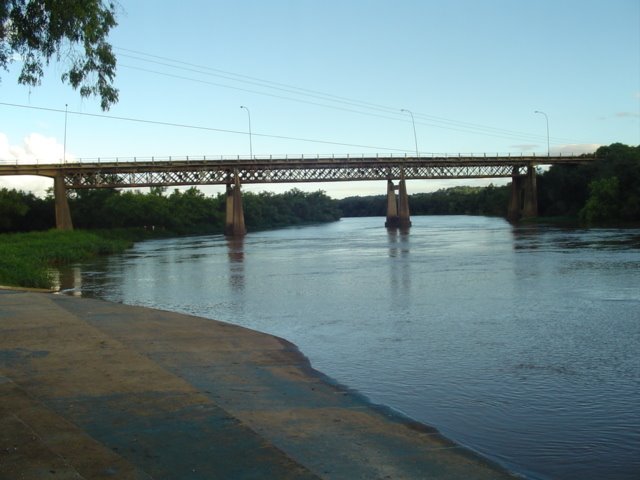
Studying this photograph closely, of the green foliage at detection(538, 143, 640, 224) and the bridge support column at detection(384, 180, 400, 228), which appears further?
the bridge support column at detection(384, 180, 400, 228)

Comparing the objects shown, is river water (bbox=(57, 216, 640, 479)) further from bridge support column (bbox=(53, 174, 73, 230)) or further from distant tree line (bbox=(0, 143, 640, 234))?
bridge support column (bbox=(53, 174, 73, 230))

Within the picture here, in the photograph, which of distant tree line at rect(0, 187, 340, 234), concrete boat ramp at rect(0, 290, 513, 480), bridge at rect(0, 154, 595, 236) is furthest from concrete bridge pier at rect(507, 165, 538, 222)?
concrete boat ramp at rect(0, 290, 513, 480)

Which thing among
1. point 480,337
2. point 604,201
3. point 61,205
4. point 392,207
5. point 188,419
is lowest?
point 480,337

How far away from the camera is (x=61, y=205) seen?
319 feet

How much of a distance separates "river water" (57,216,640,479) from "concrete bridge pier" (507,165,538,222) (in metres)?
85.1

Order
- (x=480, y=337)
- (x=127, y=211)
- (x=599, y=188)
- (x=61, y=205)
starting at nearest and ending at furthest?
(x=480, y=337)
(x=599, y=188)
(x=61, y=205)
(x=127, y=211)

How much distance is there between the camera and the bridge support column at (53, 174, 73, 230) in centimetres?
9719

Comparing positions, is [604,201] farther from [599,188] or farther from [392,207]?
[392,207]

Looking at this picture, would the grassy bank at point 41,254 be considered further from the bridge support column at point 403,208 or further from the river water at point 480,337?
the bridge support column at point 403,208

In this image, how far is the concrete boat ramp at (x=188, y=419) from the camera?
6.79 meters

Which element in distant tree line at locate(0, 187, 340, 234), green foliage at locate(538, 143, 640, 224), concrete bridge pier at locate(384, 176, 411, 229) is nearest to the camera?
green foliage at locate(538, 143, 640, 224)

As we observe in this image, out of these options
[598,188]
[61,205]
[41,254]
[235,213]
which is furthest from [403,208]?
[41,254]

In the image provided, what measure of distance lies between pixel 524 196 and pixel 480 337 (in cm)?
11278

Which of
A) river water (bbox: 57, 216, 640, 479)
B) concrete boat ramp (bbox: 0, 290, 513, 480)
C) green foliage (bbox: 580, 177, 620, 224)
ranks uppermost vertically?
green foliage (bbox: 580, 177, 620, 224)
